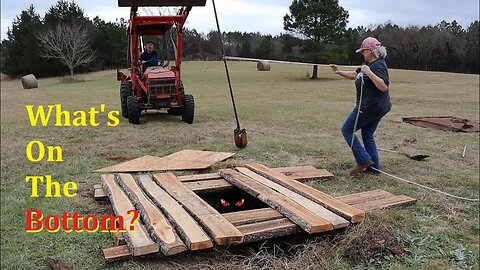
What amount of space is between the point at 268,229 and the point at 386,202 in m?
1.50

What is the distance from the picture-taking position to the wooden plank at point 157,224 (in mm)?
2678

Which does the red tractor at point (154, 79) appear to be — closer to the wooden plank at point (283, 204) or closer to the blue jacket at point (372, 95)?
the blue jacket at point (372, 95)

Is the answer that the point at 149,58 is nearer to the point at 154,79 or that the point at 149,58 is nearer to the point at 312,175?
the point at 154,79

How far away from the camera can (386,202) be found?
399 cm

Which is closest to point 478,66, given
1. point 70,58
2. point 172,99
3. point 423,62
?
point 423,62

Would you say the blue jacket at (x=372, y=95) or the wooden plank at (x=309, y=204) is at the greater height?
the blue jacket at (x=372, y=95)

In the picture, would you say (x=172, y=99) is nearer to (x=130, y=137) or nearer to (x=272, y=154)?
(x=130, y=137)

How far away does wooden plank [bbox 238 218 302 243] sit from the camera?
9.62 ft

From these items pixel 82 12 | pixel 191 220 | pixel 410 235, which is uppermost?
pixel 82 12

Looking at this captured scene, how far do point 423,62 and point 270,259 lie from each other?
129 feet

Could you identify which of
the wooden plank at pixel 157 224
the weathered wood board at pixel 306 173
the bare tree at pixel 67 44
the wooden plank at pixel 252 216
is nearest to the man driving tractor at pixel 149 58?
the weathered wood board at pixel 306 173

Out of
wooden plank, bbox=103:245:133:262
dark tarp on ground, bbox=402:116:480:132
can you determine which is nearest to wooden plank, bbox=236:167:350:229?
wooden plank, bbox=103:245:133:262

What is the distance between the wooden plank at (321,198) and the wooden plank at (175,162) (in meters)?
1.10

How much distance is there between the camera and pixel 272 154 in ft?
20.1
